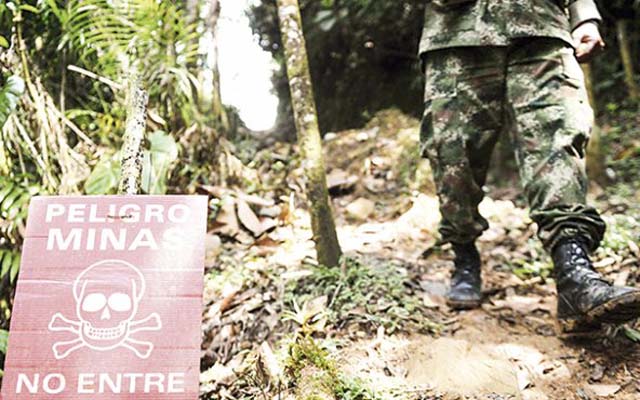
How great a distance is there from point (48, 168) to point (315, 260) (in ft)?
4.44

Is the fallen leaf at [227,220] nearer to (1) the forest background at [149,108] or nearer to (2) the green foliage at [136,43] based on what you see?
(1) the forest background at [149,108]

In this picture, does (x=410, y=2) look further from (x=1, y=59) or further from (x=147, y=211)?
(x=147, y=211)

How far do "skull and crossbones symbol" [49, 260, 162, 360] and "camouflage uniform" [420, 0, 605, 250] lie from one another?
57.5 inches

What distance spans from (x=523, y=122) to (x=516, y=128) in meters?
0.06

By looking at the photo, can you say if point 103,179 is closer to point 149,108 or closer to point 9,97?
point 9,97

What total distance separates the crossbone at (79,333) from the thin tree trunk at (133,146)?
15.1 inches

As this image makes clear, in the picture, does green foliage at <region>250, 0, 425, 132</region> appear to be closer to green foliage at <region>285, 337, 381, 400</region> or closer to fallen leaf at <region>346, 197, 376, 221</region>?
fallen leaf at <region>346, 197, 376, 221</region>

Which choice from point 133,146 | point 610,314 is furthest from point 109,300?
point 610,314

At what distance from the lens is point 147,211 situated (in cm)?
130

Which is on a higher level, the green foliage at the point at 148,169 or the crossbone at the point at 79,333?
the green foliage at the point at 148,169

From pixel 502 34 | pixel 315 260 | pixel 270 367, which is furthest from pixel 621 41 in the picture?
pixel 270 367

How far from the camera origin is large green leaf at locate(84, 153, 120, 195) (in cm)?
244

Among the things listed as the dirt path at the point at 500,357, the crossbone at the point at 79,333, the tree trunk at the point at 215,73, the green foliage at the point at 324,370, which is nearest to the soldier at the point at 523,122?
the dirt path at the point at 500,357

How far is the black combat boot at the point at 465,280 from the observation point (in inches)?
90.4
